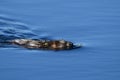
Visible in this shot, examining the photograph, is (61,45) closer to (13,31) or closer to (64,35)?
(64,35)

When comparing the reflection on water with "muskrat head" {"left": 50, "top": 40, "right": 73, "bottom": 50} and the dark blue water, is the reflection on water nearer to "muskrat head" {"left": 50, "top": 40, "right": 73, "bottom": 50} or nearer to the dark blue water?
the dark blue water

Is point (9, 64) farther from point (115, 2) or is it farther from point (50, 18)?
point (115, 2)

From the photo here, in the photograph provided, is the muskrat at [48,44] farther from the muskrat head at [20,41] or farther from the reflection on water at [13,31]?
the reflection on water at [13,31]

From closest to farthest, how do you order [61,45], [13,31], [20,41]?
[61,45]
[20,41]
[13,31]

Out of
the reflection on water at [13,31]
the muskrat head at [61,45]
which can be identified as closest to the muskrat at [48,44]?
the muskrat head at [61,45]

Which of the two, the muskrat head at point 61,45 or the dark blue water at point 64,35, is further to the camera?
the muskrat head at point 61,45

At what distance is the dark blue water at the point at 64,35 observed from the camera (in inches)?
409

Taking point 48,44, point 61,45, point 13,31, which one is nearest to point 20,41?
point 48,44

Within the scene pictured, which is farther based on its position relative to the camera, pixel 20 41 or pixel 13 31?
pixel 13 31

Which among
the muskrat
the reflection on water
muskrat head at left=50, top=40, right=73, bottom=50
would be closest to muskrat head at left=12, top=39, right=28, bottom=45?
the muskrat

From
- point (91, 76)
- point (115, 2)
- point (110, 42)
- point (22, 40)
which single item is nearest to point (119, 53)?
point (110, 42)

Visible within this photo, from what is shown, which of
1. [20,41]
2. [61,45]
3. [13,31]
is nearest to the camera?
[61,45]

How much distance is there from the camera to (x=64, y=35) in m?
12.1

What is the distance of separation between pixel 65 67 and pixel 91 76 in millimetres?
635
